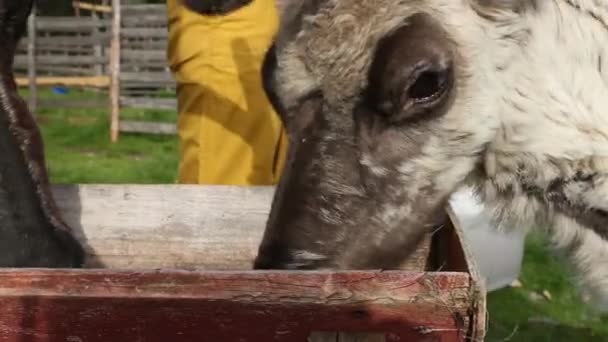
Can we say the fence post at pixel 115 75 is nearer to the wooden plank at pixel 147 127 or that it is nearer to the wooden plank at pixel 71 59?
the wooden plank at pixel 147 127

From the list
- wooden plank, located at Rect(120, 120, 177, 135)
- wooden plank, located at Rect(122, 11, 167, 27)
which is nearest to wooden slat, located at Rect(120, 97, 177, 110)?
wooden plank, located at Rect(120, 120, 177, 135)

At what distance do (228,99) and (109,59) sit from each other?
12.9 metres

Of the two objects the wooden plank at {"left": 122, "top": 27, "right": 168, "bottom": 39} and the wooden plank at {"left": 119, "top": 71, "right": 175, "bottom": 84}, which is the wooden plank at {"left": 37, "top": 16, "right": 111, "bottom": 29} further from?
the wooden plank at {"left": 122, "top": 27, "right": 168, "bottom": 39}

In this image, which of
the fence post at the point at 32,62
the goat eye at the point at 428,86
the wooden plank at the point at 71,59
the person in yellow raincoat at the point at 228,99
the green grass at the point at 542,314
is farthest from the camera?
the wooden plank at the point at 71,59

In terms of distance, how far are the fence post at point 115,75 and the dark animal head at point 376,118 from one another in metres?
11.1

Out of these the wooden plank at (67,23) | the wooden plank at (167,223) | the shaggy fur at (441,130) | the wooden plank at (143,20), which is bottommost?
the wooden plank at (67,23)

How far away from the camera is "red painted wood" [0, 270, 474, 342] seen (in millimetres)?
1879

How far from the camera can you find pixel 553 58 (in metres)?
2.30

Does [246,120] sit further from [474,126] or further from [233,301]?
[233,301]

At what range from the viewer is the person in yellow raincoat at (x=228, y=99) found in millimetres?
4160

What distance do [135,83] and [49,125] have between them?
5.94ft

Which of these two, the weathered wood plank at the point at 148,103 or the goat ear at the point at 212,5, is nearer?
the goat ear at the point at 212,5

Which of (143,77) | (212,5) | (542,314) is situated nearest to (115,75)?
(143,77)

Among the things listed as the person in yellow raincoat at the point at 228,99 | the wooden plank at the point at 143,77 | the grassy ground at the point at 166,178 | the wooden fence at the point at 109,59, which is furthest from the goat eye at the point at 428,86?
the wooden plank at the point at 143,77
